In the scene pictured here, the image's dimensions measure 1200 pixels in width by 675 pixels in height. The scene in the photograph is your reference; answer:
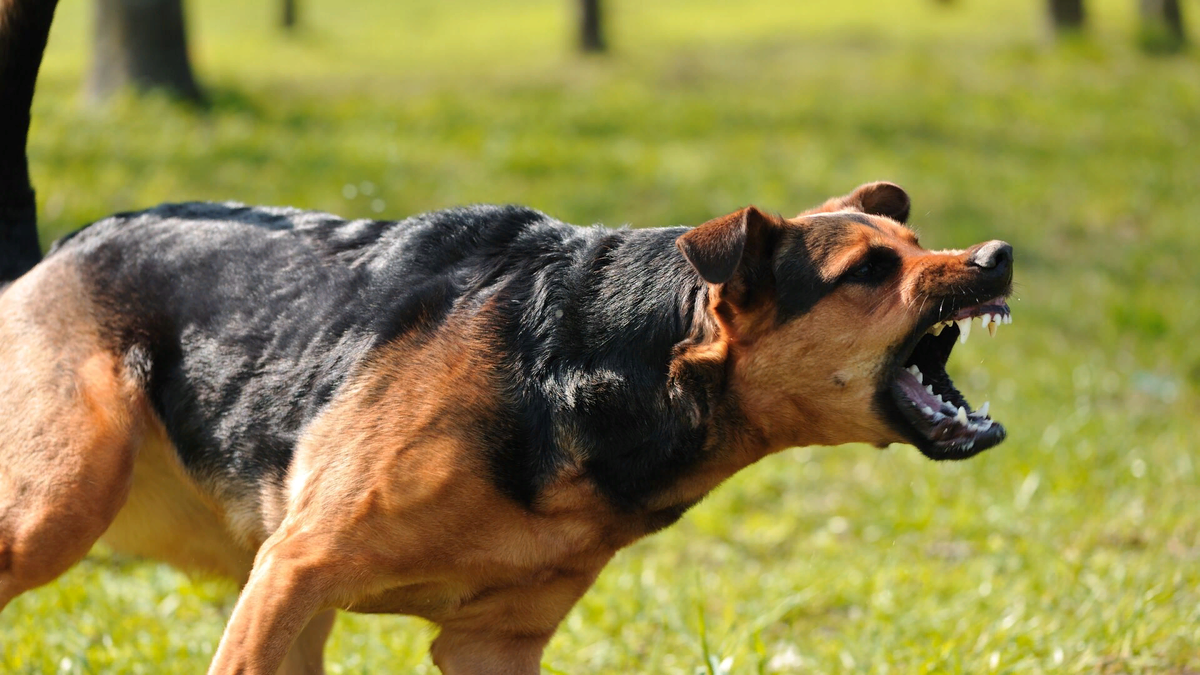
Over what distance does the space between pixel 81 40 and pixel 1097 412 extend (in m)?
21.2

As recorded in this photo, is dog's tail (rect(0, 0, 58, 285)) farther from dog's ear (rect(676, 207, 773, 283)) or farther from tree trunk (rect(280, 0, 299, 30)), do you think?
tree trunk (rect(280, 0, 299, 30))

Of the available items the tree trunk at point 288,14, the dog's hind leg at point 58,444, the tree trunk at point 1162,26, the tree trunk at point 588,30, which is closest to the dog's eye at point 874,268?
the dog's hind leg at point 58,444

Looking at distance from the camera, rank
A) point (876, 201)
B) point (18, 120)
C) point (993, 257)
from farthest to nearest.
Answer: point (18, 120) → point (876, 201) → point (993, 257)

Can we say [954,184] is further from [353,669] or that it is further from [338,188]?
[353,669]

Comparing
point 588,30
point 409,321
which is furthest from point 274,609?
point 588,30

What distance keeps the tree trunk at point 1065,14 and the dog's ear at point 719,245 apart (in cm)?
1838

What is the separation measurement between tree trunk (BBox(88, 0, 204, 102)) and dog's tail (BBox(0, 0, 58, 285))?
26.1 ft

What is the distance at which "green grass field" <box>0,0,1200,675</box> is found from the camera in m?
5.40

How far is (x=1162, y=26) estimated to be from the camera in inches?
802

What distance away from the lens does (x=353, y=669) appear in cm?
508

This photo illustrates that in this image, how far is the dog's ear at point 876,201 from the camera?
14.7 ft

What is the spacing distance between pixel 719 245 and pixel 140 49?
412 inches

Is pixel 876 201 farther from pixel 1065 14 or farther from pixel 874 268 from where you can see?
pixel 1065 14

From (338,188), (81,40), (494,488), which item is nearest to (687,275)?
(494,488)
